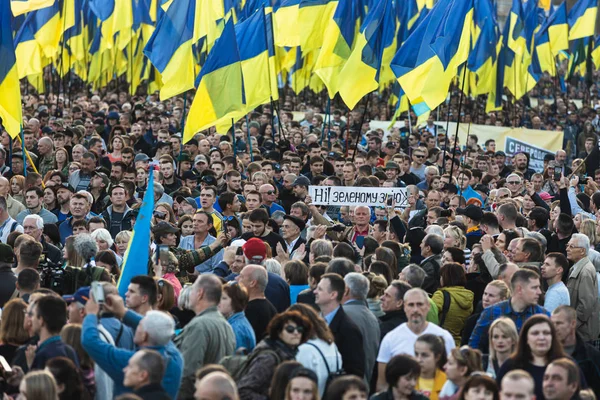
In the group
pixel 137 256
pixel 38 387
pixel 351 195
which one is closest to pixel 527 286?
pixel 137 256

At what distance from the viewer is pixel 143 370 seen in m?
6.79

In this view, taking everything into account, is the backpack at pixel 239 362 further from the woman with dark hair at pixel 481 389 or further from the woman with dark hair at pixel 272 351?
the woman with dark hair at pixel 481 389

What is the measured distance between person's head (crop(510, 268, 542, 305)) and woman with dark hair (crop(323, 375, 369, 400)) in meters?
2.49

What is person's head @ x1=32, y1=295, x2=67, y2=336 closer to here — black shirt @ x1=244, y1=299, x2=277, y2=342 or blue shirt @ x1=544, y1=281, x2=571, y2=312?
black shirt @ x1=244, y1=299, x2=277, y2=342

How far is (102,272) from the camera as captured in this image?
954cm

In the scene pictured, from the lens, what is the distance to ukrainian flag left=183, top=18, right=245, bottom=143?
15.4 m

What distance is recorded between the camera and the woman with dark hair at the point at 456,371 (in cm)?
762

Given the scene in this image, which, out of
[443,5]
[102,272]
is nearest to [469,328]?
[102,272]

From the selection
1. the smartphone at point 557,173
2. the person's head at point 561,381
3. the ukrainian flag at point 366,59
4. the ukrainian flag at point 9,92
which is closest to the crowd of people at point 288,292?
the person's head at point 561,381

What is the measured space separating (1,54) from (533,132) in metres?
14.2

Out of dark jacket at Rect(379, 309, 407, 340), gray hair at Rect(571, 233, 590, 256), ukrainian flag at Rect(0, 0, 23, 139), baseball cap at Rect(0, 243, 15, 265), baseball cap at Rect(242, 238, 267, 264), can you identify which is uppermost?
ukrainian flag at Rect(0, 0, 23, 139)

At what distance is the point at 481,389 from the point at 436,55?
10323 mm

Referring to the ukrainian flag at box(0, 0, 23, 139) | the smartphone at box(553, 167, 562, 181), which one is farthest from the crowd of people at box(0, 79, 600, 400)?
the smartphone at box(553, 167, 562, 181)

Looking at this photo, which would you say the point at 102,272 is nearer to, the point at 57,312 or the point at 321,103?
the point at 57,312
